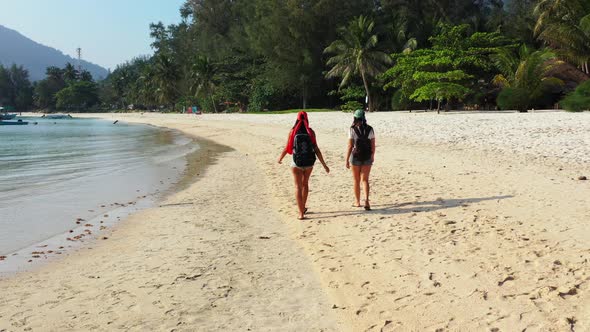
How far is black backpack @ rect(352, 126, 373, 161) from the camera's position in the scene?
723 cm

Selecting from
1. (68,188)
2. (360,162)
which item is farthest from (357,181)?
(68,188)

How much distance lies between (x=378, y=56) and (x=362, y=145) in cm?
3388

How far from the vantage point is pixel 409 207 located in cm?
728

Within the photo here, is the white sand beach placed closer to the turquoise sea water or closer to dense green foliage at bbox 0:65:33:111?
the turquoise sea water

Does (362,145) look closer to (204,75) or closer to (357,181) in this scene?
(357,181)

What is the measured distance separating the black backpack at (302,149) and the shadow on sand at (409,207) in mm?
1003

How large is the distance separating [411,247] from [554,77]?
2921 cm

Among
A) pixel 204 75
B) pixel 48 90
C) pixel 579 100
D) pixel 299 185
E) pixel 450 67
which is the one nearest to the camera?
pixel 299 185

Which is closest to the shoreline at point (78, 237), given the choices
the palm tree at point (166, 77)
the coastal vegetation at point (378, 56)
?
the coastal vegetation at point (378, 56)

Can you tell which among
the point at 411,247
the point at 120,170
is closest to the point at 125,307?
the point at 411,247

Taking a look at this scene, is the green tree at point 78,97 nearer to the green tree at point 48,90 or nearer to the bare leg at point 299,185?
the green tree at point 48,90

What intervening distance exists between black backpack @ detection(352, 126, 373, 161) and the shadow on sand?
3.03 feet

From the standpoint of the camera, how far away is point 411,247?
5.29 m

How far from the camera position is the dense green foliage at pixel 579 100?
21.6m
